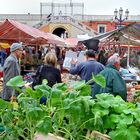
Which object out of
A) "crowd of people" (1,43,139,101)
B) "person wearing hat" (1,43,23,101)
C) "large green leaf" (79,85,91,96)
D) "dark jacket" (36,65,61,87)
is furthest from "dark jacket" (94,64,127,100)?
"large green leaf" (79,85,91,96)

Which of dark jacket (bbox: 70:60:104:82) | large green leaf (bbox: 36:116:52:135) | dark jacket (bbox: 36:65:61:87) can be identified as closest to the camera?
large green leaf (bbox: 36:116:52:135)

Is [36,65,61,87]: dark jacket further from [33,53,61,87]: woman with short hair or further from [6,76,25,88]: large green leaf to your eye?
[6,76,25,88]: large green leaf

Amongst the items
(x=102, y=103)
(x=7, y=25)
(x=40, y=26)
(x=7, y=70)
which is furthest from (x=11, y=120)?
(x=40, y=26)

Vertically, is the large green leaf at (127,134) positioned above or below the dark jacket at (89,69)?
above

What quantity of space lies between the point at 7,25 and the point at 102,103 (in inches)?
411

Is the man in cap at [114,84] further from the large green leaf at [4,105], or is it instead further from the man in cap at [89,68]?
the large green leaf at [4,105]

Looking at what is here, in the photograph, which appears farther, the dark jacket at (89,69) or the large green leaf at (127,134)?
the dark jacket at (89,69)

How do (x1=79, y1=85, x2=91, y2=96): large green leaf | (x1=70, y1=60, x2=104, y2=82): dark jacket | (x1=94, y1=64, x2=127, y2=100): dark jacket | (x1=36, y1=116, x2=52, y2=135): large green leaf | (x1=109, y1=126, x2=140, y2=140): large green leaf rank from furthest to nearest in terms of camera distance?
(x1=70, y1=60, x2=104, y2=82): dark jacket → (x1=94, y1=64, x2=127, y2=100): dark jacket → (x1=79, y1=85, x2=91, y2=96): large green leaf → (x1=36, y1=116, x2=52, y2=135): large green leaf → (x1=109, y1=126, x2=140, y2=140): large green leaf

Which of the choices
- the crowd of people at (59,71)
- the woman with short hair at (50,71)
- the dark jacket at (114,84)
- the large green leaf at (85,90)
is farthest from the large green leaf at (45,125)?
the woman with short hair at (50,71)


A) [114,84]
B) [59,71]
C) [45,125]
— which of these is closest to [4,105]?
[45,125]

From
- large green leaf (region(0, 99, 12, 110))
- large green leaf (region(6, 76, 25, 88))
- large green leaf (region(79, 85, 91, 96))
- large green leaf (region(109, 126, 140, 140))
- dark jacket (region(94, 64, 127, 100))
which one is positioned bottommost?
dark jacket (region(94, 64, 127, 100))

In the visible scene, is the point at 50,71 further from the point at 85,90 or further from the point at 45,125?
the point at 45,125

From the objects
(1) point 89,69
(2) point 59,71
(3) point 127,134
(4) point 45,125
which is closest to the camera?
(3) point 127,134

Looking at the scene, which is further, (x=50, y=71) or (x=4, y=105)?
(x=50, y=71)
